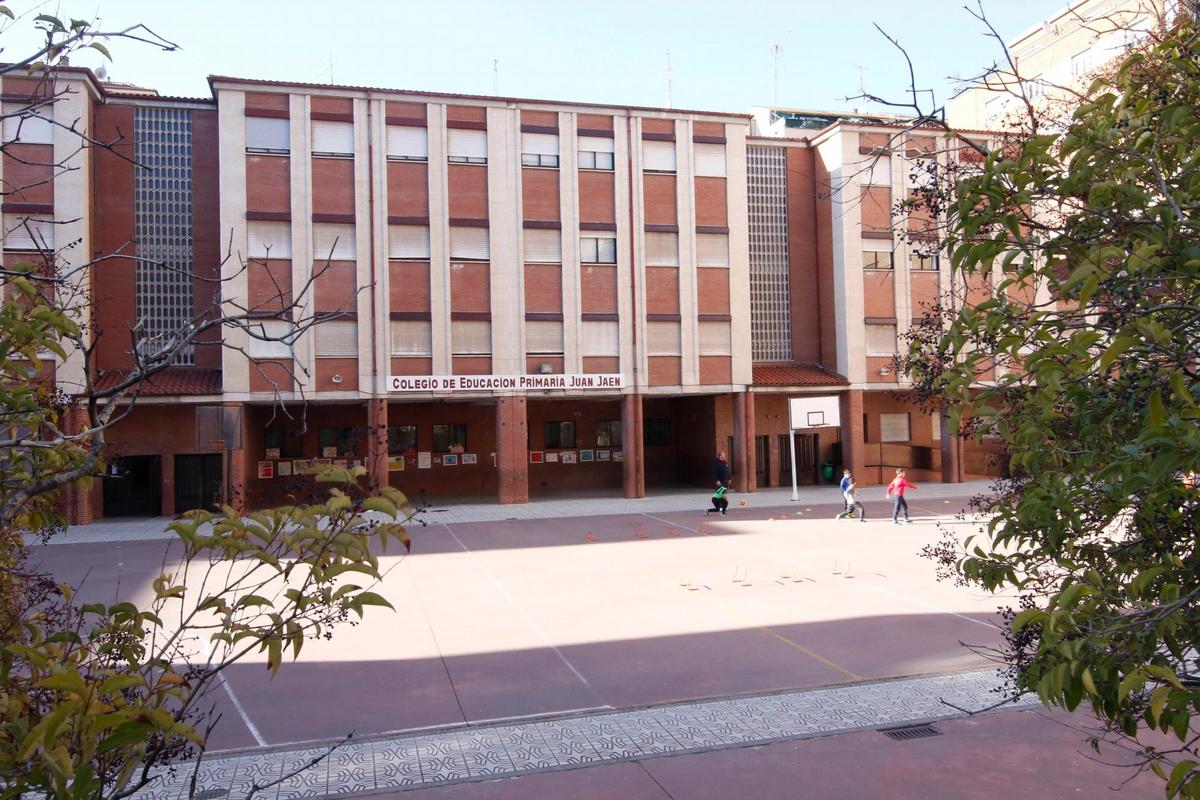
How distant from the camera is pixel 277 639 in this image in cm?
267

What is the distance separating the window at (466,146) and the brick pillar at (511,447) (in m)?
9.02

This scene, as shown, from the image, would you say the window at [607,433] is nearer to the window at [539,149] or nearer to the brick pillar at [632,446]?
the brick pillar at [632,446]

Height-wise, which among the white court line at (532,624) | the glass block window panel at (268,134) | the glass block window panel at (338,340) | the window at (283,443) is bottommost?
the white court line at (532,624)

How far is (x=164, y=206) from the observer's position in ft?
105

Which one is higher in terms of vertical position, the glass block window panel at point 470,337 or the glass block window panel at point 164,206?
the glass block window panel at point 164,206

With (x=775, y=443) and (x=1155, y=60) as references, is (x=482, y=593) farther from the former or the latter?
(x=775, y=443)

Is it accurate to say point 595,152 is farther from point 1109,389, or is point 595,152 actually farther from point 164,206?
point 1109,389

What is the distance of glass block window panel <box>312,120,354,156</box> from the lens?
3157cm

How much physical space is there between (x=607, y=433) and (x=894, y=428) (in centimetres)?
1317

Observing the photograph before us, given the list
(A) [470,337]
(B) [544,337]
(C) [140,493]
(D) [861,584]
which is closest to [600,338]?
(B) [544,337]

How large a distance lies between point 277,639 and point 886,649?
1065 centimetres

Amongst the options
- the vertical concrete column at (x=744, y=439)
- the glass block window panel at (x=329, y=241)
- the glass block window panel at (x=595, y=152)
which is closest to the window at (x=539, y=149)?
the glass block window panel at (x=595, y=152)

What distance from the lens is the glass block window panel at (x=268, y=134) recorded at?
3102 centimetres

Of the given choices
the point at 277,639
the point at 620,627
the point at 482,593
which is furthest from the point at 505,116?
the point at 277,639
